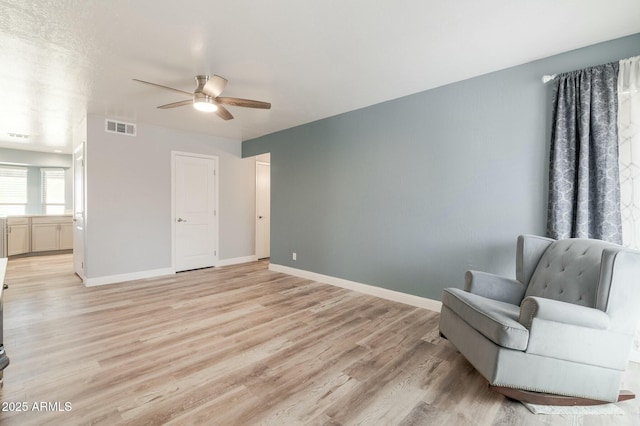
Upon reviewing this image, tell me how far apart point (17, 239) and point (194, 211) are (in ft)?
14.2

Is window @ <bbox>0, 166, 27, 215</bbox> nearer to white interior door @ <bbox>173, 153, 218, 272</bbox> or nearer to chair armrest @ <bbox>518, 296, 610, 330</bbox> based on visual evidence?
white interior door @ <bbox>173, 153, 218, 272</bbox>

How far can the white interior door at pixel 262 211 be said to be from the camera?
619 cm

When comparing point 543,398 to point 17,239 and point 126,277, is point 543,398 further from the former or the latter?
point 17,239

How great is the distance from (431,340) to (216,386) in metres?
1.82

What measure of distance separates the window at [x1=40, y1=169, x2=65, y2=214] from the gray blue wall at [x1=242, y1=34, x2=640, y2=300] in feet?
22.4

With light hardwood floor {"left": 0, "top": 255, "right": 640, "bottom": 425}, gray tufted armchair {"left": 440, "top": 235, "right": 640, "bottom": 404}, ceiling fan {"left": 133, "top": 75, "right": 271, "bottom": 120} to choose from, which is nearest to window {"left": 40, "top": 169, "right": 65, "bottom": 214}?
light hardwood floor {"left": 0, "top": 255, "right": 640, "bottom": 425}

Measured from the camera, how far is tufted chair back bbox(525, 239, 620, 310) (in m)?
1.81

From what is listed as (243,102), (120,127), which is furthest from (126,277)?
(243,102)

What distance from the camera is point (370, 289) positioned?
12.3 feet

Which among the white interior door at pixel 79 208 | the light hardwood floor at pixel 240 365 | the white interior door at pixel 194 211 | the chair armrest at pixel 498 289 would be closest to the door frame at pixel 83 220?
the white interior door at pixel 79 208

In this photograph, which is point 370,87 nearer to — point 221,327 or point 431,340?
point 431,340

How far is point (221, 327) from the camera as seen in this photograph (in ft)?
8.93

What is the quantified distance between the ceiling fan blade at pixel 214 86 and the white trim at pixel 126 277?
3353 mm

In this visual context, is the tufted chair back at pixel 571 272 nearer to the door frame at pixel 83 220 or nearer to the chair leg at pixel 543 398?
the chair leg at pixel 543 398
